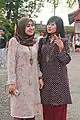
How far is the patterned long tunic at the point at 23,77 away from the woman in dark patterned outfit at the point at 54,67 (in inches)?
4.8

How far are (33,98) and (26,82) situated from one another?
0.22 meters

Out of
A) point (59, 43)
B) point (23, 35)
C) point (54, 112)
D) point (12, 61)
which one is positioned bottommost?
point (54, 112)

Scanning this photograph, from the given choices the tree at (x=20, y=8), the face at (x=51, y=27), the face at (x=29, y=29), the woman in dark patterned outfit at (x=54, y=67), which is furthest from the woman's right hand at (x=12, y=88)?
the tree at (x=20, y=8)

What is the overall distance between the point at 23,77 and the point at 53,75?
0.39 metres

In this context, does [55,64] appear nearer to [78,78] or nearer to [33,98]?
[33,98]

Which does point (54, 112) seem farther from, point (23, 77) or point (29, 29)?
point (29, 29)

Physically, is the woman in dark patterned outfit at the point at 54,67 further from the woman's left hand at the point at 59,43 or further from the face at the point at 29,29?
the face at the point at 29,29

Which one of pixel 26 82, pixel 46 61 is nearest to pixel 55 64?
pixel 46 61

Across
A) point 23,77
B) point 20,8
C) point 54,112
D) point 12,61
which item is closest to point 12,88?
point 23,77

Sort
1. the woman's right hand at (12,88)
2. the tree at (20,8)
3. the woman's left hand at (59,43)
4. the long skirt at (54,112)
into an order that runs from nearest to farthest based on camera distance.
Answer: the woman's right hand at (12,88), the woman's left hand at (59,43), the long skirt at (54,112), the tree at (20,8)

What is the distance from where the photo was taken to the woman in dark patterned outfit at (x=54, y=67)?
489 centimetres

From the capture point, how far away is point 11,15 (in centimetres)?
4291

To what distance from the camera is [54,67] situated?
4914 mm

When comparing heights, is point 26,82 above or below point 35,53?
below
